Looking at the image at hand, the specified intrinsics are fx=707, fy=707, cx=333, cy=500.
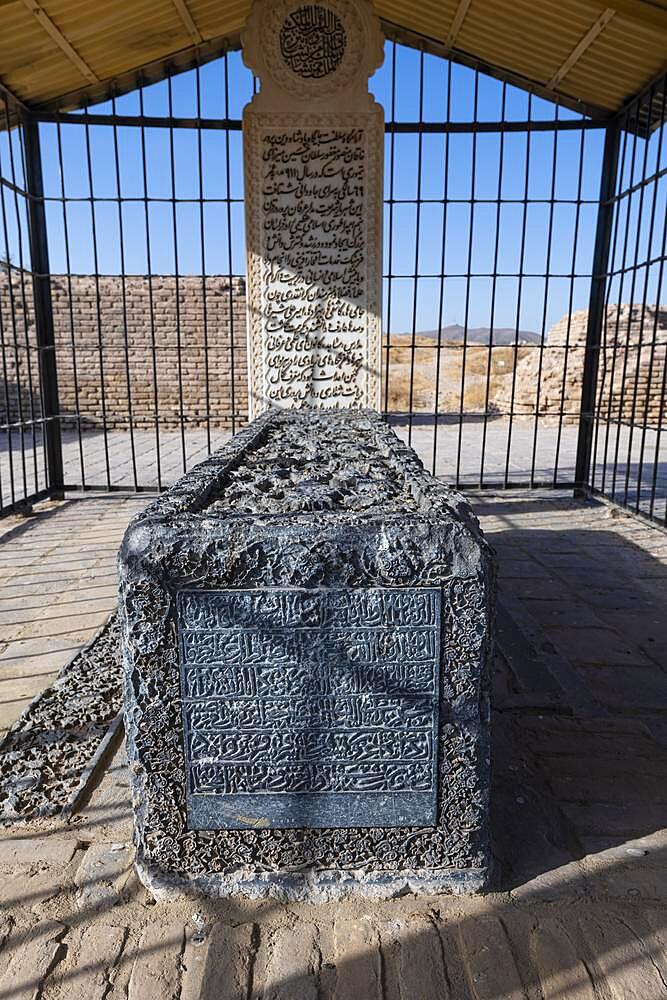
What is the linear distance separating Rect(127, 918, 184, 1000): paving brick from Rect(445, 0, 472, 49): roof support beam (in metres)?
5.75

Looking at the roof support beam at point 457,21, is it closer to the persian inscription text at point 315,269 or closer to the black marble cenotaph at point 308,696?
the persian inscription text at point 315,269

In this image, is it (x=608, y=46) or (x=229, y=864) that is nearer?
(x=229, y=864)

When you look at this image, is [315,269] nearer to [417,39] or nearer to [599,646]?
[417,39]

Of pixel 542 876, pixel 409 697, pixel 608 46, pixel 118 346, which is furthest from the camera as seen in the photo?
pixel 118 346

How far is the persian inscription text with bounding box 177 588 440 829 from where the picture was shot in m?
1.67

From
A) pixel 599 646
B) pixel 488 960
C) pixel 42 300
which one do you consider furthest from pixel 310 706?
pixel 42 300

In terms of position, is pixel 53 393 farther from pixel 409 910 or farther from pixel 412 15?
pixel 409 910

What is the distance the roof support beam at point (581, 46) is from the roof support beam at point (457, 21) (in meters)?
0.84

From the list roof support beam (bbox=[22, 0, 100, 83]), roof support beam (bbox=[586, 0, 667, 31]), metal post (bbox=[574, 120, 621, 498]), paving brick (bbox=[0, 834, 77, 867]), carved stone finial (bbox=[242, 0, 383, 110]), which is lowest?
paving brick (bbox=[0, 834, 77, 867])

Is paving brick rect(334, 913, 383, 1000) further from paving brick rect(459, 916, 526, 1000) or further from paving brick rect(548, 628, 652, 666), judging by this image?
paving brick rect(548, 628, 652, 666)

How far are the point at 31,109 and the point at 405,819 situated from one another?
646 centimetres

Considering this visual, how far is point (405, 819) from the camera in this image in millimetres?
1772

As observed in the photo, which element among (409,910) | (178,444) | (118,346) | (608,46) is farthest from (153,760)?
(118,346)

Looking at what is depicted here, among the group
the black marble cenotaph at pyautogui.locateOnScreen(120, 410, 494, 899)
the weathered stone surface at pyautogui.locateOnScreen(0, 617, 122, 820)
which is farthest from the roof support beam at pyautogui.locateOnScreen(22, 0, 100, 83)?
the black marble cenotaph at pyautogui.locateOnScreen(120, 410, 494, 899)
